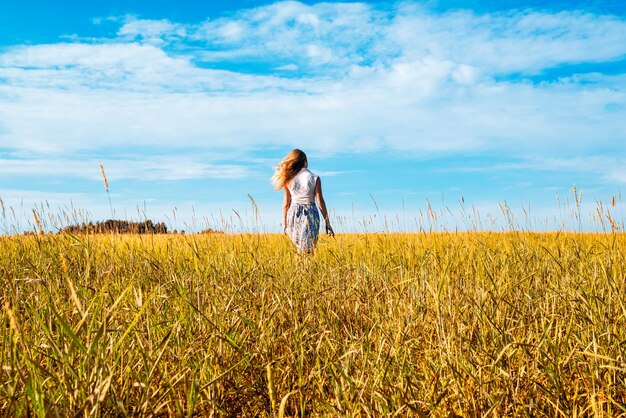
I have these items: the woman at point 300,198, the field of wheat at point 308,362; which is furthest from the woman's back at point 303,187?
the field of wheat at point 308,362

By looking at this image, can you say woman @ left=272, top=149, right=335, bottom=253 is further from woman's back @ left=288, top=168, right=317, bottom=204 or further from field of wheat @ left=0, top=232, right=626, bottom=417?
field of wheat @ left=0, top=232, right=626, bottom=417

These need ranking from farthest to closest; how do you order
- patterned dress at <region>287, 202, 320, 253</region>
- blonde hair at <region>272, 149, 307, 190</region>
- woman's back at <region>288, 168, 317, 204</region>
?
1. blonde hair at <region>272, 149, 307, 190</region>
2. woman's back at <region>288, 168, 317, 204</region>
3. patterned dress at <region>287, 202, 320, 253</region>

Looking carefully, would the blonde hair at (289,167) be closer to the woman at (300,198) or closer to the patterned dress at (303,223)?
the woman at (300,198)

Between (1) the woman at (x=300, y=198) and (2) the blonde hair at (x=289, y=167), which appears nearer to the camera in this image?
(1) the woman at (x=300, y=198)

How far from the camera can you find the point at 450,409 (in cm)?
207

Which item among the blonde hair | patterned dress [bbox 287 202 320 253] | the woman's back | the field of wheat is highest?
the blonde hair

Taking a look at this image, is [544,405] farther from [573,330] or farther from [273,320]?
[273,320]

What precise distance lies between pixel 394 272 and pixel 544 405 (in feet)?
8.73

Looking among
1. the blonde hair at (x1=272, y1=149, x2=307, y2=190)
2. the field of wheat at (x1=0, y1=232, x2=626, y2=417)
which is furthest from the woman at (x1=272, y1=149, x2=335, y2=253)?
the field of wheat at (x1=0, y1=232, x2=626, y2=417)

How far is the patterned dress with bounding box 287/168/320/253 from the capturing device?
680 centimetres

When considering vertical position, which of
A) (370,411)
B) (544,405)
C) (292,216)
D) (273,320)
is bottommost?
(544,405)

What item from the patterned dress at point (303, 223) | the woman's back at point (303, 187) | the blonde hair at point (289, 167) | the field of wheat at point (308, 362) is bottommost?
the field of wheat at point (308, 362)

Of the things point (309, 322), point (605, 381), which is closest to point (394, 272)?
point (309, 322)

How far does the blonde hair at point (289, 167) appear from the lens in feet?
23.5
